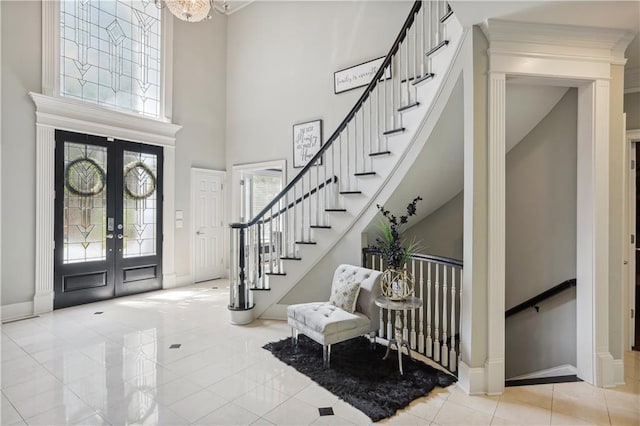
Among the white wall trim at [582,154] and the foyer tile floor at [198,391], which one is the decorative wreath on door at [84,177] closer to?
the foyer tile floor at [198,391]

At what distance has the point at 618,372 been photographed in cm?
257

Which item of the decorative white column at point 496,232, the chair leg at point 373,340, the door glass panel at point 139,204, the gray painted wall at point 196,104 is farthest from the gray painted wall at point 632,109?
the door glass panel at point 139,204

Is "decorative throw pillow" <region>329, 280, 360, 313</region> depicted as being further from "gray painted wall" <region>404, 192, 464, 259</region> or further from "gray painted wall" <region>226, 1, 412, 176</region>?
"gray painted wall" <region>226, 1, 412, 176</region>

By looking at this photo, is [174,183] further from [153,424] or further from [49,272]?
[153,424]

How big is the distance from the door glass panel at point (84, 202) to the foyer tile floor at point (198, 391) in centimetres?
136

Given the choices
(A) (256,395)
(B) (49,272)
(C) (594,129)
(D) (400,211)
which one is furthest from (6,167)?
(C) (594,129)

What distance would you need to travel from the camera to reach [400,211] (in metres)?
3.67

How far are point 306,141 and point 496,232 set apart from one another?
375cm

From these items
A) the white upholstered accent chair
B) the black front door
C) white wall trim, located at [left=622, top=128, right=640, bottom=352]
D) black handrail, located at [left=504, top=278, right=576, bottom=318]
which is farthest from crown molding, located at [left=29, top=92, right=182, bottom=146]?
white wall trim, located at [left=622, top=128, right=640, bottom=352]

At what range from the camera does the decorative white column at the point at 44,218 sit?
434 cm

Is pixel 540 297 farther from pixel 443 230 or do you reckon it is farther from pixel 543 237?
pixel 443 230

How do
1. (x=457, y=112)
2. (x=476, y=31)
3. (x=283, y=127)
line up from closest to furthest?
(x=476, y=31) < (x=457, y=112) < (x=283, y=127)

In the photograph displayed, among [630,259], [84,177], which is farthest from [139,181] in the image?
[630,259]

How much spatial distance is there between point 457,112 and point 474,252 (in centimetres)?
123
